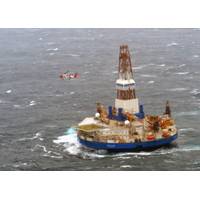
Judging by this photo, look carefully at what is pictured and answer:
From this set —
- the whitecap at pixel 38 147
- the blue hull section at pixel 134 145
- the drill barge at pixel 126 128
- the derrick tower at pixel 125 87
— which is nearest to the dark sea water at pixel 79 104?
the whitecap at pixel 38 147

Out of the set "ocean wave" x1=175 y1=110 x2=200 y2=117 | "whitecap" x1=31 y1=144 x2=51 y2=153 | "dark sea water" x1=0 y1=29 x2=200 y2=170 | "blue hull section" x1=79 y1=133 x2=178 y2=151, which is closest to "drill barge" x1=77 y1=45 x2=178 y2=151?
"blue hull section" x1=79 y1=133 x2=178 y2=151

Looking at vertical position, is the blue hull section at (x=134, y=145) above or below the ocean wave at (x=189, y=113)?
below

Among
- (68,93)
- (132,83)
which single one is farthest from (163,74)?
(132,83)

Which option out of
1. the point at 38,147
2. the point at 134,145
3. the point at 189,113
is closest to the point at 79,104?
the point at 189,113

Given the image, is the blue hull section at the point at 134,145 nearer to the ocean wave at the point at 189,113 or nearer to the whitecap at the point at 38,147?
the whitecap at the point at 38,147

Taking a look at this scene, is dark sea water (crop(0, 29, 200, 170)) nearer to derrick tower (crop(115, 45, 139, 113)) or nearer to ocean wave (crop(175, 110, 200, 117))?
ocean wave (crop(175, 110, 200, 117))

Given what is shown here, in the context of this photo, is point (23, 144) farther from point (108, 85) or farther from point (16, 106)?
point (108, 85)
